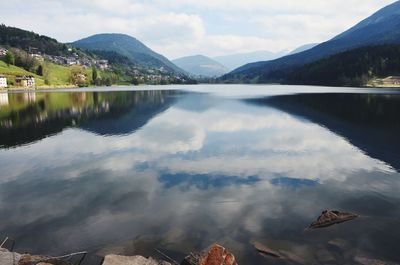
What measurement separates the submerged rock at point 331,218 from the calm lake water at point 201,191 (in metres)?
0.82

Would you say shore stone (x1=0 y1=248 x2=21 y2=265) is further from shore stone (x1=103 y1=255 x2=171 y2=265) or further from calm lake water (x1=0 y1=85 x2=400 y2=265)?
shore stone (x1=103 y1=255 x2=171 y2=265)

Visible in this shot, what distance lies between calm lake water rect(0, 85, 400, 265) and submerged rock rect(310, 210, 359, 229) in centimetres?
82

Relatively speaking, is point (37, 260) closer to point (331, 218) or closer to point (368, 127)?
point (331, 218)

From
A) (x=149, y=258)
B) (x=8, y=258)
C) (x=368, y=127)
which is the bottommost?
(x=368, y=127)

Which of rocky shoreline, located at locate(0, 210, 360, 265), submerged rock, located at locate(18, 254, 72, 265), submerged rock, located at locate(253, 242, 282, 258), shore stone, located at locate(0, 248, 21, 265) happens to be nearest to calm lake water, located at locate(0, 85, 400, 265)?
submerged rock, located at locate(253, 242, 282, 258)

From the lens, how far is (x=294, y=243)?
25.1 m

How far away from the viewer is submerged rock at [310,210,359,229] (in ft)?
92.7

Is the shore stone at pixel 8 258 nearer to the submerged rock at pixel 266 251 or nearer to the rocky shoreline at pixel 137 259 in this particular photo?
the rocky shoreline at pixel 137 259

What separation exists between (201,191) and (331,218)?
13715mm

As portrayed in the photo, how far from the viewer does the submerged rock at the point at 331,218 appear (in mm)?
28266

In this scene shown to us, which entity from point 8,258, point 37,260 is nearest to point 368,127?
point 37,260

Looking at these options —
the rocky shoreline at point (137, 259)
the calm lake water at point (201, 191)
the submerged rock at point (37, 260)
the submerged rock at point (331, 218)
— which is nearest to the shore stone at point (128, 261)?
the rocky shoreline at point (137, 259)

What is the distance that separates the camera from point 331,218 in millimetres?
28984

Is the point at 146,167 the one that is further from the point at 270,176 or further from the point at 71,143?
the point at 71,143
